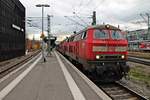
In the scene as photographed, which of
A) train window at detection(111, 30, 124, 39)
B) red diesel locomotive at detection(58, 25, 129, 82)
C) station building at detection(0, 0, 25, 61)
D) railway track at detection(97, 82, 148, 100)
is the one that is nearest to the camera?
railway track at detection(97, 82, 148, 100)

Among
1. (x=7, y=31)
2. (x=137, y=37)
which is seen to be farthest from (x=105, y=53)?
(x=137, y=37)

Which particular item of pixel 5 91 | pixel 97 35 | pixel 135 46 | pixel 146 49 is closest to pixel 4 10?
pixel 97 35

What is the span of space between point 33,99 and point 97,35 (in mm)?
6226

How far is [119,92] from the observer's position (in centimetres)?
1180

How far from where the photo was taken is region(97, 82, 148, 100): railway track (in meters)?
10.5

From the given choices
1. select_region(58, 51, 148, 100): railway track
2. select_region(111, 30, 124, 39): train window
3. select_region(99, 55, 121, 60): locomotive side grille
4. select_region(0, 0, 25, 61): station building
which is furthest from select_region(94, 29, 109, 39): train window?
select_region(0, 0, 25, 61): station building

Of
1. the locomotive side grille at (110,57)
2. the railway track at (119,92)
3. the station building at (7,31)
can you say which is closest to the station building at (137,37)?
the station building at (7,31)

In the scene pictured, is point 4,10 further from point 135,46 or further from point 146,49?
point 135,46

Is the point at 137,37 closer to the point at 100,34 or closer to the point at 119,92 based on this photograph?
Result: the point at 100,34

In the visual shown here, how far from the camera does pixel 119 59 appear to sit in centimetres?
1359

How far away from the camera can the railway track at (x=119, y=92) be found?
10484 millimetres

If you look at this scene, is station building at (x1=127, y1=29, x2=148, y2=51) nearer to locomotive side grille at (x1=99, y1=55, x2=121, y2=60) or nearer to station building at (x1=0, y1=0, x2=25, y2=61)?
station building at (x1=0, y1=0, x2=25, y2=61)

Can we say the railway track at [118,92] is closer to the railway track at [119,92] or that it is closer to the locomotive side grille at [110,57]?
the railway track at [119,92]

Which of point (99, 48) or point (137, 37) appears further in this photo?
point (137, 37)
